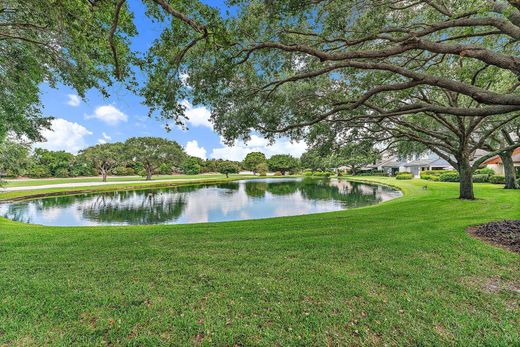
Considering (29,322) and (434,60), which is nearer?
(29,322)

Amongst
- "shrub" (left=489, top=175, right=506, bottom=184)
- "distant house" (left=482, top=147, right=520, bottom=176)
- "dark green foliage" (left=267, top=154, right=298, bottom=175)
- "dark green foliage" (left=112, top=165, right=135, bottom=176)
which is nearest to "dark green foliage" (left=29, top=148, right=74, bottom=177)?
"dark green foliage" (left=112, top=165, right=135, bottom=176)

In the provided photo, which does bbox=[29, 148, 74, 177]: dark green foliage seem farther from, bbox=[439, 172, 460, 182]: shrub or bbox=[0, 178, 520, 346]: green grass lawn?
bbox=[439, 172, 460, 182]: shrub

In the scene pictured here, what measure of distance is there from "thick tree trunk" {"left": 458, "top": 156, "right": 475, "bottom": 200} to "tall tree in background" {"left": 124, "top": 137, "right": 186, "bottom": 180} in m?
43.9

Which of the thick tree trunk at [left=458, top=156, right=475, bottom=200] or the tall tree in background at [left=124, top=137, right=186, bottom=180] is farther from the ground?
the tall tree in background at [left=124, top=137, right=186, bottom=180]

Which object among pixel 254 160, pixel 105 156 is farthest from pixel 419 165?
pixel 105 156

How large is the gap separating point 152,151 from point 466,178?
4513 cm

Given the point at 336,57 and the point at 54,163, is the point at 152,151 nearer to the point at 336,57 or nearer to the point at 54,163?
the point at 54,163

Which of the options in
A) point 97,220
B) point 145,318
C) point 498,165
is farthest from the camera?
point 498,165

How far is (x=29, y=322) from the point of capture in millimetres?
2727

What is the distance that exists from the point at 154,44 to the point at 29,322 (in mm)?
6052

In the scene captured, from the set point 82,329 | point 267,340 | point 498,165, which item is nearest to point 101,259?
point 82,329

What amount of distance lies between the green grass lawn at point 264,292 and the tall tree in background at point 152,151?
41.1m

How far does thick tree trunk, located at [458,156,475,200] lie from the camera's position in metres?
11.9

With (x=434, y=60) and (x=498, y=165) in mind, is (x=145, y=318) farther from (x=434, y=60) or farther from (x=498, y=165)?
(x=498, y=165)
